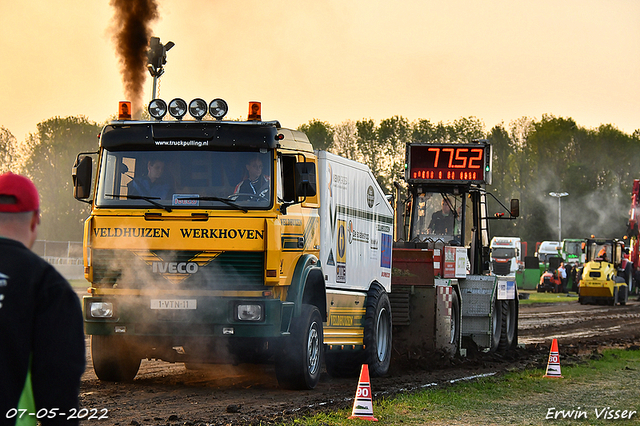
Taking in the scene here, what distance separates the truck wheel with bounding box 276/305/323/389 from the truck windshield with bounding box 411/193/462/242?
27.2ft

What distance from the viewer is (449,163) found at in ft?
62.4

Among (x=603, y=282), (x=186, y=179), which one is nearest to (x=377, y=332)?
(x=186, y=179)

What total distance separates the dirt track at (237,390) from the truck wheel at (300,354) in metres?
0.17

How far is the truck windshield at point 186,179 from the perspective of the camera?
34.9ft

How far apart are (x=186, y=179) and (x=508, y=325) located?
10193 millimetres

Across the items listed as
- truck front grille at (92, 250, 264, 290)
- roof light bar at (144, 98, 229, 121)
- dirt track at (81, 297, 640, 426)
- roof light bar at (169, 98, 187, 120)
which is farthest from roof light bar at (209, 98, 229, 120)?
dirt track at (81, 297, 640, 426)

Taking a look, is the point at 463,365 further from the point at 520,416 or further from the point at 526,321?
the point at 526,321

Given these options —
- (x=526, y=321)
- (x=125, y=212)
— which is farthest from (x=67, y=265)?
(x=125, y=212)

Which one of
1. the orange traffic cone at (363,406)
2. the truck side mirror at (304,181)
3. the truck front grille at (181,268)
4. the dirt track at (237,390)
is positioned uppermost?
the truck side mirror at (304,181)

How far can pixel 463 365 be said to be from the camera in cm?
1555

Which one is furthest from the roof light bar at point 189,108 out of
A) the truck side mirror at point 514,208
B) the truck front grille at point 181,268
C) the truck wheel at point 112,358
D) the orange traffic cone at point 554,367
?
the truck side mirror at point 514,208

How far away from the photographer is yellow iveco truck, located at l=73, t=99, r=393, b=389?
10.4m

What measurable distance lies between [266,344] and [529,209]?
72716mm

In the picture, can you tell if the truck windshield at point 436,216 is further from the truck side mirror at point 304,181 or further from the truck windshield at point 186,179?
the truck windshield at point 186,179
